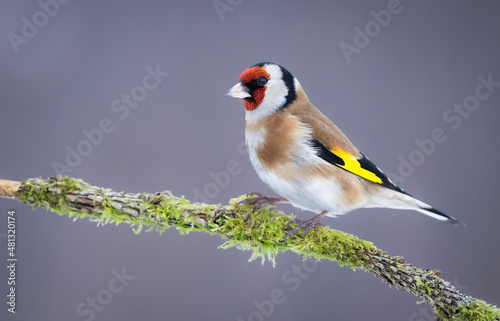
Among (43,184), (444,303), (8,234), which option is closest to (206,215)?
(43,184)

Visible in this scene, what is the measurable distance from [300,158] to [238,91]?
1.20ft

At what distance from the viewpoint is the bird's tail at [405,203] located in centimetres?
181

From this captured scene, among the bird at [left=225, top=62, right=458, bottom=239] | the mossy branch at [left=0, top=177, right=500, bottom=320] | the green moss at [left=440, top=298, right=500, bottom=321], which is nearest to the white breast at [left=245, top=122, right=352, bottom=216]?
the bird at [left=225, top=62, right=458, bottom=239]

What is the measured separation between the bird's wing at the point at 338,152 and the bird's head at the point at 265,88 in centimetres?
11

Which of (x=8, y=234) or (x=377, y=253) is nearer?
(x=377, y=253)

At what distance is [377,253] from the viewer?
1.56m

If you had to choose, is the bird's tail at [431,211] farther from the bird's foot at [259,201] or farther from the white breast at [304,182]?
the bird's foot at [259,201]

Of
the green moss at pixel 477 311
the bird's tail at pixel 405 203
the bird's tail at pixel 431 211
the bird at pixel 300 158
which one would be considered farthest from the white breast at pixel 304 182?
the green moss at pixel 477 311

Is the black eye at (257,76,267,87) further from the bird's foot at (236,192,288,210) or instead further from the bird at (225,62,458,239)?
the bird's foot at (236,192,288,210)

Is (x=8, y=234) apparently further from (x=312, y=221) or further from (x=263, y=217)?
(x=312, y=221)

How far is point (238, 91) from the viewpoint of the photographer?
1713 mm

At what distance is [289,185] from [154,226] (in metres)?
0.55

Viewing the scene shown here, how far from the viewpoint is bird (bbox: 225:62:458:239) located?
1712 mm

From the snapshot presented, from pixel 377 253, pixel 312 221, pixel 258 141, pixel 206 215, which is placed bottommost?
pixel 377 253
